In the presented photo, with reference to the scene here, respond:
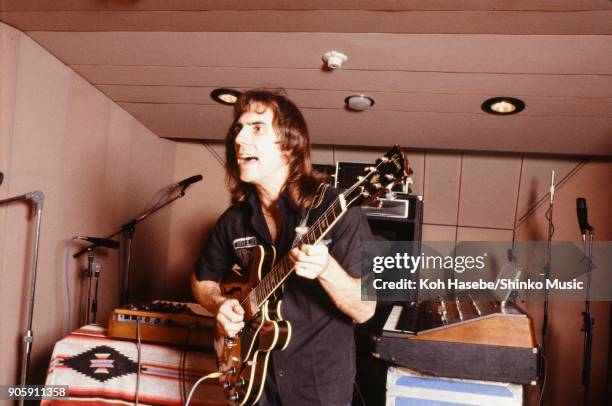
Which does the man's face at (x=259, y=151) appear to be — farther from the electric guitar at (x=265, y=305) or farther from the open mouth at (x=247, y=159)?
the electric guitar at (x=265, y=305)

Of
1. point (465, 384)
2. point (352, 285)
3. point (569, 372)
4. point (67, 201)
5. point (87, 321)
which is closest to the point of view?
Result: point (352, 285)

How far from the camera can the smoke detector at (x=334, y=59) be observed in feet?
7.60

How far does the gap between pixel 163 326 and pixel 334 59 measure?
1600 millimetres

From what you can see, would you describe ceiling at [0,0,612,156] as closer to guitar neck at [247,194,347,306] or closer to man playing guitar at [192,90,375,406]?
man playing guitar at [192,90,375,406]

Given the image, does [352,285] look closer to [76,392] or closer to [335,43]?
[335,43]

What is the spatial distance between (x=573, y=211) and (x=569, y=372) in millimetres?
1206

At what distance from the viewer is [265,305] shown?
1383mm

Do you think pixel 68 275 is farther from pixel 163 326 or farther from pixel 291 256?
pixel 291 256

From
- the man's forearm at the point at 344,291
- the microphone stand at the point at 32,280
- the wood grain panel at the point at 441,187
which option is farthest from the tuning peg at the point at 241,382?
the wood grain panel at the point at 441,187

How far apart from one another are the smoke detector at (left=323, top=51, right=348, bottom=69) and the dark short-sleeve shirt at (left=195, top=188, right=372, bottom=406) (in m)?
1.12

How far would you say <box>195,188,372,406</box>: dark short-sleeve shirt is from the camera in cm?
135

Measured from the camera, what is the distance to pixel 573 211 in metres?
3.41

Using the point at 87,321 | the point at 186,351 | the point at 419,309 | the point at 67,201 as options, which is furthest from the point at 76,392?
the point at 419,309

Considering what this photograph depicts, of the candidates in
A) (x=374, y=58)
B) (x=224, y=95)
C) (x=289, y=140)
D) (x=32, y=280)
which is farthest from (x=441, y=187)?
(x=32, y=280)
